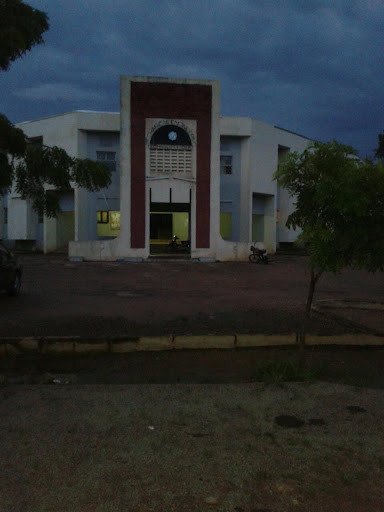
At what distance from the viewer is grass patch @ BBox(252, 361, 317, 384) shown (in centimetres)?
511

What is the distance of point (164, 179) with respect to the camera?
26344 millimetres

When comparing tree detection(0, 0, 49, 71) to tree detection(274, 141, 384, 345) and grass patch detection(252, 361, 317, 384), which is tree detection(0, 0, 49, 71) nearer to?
tree detection(274, 141, 384, 345)

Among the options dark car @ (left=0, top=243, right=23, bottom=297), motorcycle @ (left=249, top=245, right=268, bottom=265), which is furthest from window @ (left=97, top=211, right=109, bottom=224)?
dark car @ (left=0, top=243, right=23, bottom=297)

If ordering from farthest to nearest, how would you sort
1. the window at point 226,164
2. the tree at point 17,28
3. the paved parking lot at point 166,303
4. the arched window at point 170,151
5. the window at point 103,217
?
1. the window at point 226,164
2. the window at point 103,217
3. the arched window at point 170,151
4. the paved parking lot at point 166,303
5. the tree at point 17,28

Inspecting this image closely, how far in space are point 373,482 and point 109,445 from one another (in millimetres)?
1828

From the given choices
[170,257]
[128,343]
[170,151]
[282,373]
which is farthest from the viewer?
[170,257]

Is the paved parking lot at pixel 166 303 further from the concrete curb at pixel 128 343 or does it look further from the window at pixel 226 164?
the window at pixel 226 164

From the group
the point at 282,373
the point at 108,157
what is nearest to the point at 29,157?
the point at 282,373

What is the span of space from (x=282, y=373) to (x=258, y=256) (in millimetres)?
20293

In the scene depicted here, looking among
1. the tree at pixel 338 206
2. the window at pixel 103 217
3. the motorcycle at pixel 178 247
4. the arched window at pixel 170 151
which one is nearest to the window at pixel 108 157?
the window at pixel 103 217

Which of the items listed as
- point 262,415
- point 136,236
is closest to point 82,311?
point 262,415

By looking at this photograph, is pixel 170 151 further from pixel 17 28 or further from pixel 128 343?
pixel 17 28

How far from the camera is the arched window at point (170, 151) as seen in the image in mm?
26594

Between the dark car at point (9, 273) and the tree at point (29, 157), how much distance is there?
5.12 m
